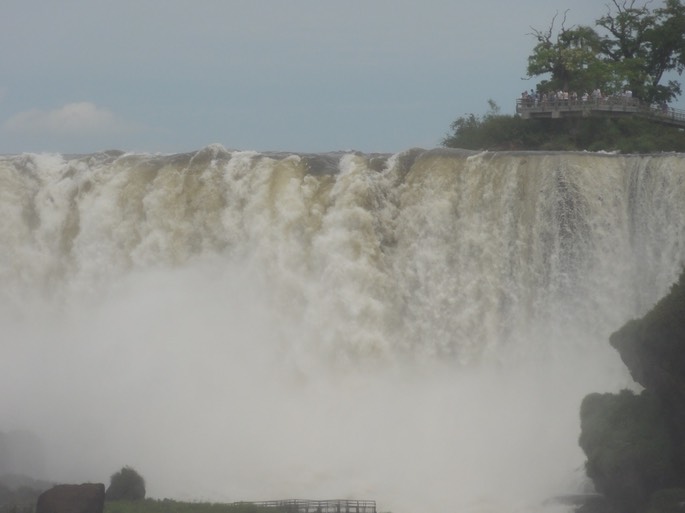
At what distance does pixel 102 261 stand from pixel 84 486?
44.4 ft

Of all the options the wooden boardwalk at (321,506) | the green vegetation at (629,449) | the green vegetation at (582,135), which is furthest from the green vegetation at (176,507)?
Answer: the green vegetation at (582,135)

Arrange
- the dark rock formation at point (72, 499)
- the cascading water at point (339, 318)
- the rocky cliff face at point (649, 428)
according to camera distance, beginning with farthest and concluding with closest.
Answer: the cascading water at point (339, 318) < the dark rock formation at point (72, 499) < the rocky cliff face at point (649, 428)

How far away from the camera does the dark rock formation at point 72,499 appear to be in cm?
2867

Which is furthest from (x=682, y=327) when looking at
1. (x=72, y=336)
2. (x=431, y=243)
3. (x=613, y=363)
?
(x=72, y=336)

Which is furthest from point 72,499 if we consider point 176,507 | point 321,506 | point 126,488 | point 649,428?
point 649,428

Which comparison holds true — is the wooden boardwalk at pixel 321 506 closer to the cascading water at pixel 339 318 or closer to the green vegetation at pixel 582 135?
the cascading water at pixel 339 318

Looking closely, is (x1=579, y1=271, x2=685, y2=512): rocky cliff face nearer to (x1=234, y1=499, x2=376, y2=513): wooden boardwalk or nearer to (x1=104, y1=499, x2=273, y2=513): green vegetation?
(x1=234, y1=499, x2=376, y2=513): wooden boardwalk

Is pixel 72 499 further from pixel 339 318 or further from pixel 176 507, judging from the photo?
pixel 339 318

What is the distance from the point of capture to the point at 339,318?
38.2 meters

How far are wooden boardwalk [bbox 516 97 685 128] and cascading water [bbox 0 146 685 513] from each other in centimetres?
1638

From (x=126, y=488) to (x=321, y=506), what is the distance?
441 cm

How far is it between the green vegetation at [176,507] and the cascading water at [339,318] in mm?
1948

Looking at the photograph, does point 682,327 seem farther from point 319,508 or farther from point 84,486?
point 84,486

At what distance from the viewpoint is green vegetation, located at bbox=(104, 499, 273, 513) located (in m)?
30.5
